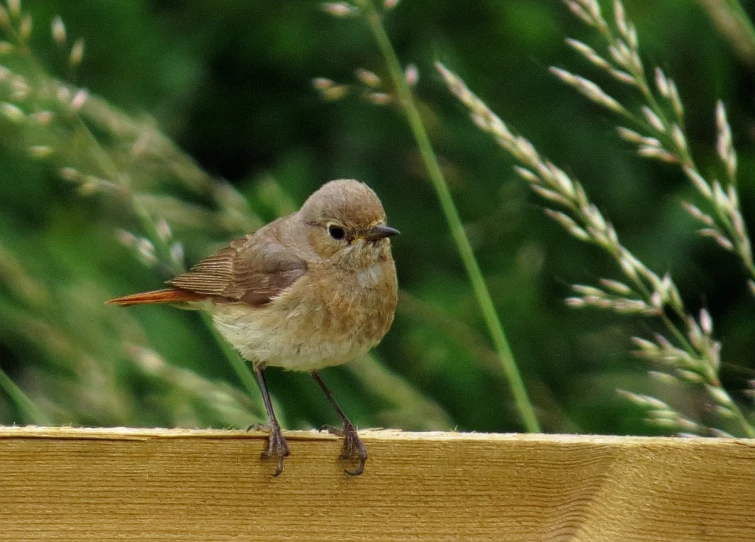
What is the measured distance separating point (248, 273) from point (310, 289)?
1.11 feet

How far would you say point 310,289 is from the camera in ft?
10.1

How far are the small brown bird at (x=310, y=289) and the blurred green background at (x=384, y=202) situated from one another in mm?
179

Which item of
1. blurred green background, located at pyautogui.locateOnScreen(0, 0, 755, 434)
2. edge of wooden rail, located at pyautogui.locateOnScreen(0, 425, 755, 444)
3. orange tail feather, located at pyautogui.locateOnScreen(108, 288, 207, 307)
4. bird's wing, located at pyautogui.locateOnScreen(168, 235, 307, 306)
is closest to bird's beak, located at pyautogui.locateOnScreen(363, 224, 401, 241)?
bird's wing, located at pyautogui.locateOnScreen(168, 235, 307, 306)

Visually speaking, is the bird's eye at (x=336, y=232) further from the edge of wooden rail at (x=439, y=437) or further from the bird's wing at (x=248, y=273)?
the edge of wooden rail at (x=439, y=437)

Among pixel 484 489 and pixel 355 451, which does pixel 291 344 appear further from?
pixel 484 489

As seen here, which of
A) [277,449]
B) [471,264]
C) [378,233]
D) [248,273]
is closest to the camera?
[277,449]

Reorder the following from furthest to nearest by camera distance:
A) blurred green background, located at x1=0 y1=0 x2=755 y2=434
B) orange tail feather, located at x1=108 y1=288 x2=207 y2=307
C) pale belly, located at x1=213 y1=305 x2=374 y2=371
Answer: blurred green background, located at x1=0 y1=0 x2=755 y2=434, orange tail feather, located at x1=108 y1=288 x2=207 y2=307, pale belly, located at x1=213 y1=305 x2=374 y2=371

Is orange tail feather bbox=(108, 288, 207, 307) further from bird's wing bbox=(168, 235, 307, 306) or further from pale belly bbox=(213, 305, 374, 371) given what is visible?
pale belly bbox=(213, 305, 374, 371)

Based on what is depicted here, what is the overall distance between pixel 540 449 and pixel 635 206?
8.22 feet

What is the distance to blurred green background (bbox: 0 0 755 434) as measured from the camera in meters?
3.77

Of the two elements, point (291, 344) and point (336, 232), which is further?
point (336, 232)

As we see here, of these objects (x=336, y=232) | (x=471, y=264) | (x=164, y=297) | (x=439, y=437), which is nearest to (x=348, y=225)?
(x=336, y=232)

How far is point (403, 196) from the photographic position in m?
5.05

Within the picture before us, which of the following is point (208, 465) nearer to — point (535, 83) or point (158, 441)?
point (158, 441)
